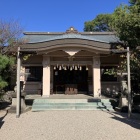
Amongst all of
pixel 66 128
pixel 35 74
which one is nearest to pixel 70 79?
pixel 35 74

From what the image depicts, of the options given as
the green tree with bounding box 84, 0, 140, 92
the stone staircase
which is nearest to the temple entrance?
the stone staircase

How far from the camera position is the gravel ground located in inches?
262

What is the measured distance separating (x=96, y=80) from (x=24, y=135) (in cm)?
960

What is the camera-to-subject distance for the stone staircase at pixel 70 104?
482 inches

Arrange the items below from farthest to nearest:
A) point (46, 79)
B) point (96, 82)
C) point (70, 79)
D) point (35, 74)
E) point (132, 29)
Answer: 1. point (70, 79)
2. point (35, 74)
3. point (96, 82)
4. point (46, 79)
5. point (132, 29)

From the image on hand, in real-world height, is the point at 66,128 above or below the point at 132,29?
below

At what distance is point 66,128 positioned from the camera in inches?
306

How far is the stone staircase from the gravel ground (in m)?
2.17

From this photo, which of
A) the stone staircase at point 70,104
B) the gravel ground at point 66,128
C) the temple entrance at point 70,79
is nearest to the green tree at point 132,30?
the stone staircase at point 70,104

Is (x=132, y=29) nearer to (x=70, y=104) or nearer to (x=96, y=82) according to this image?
(x=96, y=82)

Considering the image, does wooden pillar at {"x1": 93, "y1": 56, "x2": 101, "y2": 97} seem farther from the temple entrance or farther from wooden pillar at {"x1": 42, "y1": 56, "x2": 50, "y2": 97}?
wooden pillar at {"x1": 42, "y1": 56, "x2": 50, "y2": 97}

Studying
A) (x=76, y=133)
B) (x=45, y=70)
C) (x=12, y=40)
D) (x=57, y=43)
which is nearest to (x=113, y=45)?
(x=57, y=43)

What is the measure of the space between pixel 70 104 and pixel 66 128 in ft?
16.2

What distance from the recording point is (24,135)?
22.4ft
